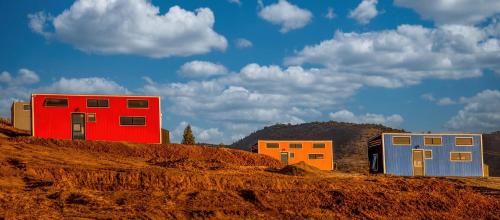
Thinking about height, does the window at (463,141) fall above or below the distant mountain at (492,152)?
above

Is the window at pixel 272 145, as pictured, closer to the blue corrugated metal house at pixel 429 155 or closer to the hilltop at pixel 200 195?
the blue corrugated metal house at pixel 429 155

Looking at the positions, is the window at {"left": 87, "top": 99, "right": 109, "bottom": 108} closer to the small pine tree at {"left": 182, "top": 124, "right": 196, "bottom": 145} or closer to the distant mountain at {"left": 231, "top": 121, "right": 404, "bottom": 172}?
the small pine tree at {"left": 182, "top": 124, "right": 196, "bottom": 145}

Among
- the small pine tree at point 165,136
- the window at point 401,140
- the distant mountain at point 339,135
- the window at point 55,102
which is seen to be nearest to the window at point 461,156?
the window at point 401,140

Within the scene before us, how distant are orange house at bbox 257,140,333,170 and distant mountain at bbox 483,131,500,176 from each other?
147 feet

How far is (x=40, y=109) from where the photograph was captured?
46.6m

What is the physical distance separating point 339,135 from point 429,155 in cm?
8284

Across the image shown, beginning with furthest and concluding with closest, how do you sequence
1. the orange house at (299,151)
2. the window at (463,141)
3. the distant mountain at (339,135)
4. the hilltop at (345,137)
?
the distant mountain at (339,135), the hilltop at (345,137), the orange house at (299,151), the window at (463,141)

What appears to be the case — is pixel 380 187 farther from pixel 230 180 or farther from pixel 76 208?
pixel 76 208

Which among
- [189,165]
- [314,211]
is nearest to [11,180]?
[189,165]

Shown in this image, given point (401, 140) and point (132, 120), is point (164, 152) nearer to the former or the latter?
point (132, 120)

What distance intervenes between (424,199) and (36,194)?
1908 cm

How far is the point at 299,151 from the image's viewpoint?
68688 mm

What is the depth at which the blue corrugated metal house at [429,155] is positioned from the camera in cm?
5375

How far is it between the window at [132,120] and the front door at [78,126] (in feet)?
10.9
